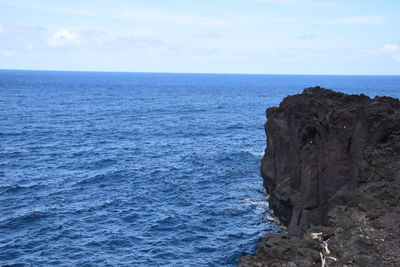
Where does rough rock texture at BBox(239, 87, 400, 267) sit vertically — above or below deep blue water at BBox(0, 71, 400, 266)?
above

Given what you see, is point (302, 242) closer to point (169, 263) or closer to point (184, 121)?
point (169, 263)

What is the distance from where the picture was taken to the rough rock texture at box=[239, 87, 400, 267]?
25.4 meters

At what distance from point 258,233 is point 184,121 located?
254ft

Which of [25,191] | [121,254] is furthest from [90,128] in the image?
[121,254]

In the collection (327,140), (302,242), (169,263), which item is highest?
(327,140)

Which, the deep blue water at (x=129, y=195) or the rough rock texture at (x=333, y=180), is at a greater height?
the rough rock texture at (x=333, y=180)

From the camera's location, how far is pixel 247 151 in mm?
82625

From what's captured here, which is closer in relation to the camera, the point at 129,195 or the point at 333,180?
the point at 333,180

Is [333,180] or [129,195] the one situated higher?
[333,180]

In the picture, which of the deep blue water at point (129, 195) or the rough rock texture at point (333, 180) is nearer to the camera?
the rough rock texture at point (333, 180)

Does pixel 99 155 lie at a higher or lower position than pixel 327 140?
lower

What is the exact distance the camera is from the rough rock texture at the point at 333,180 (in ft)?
83.2

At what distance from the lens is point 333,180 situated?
134ft

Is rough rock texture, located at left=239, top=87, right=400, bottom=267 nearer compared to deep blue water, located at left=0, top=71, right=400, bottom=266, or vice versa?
rough rock texture, located at left=239, top=87, right=400, bottom=267
